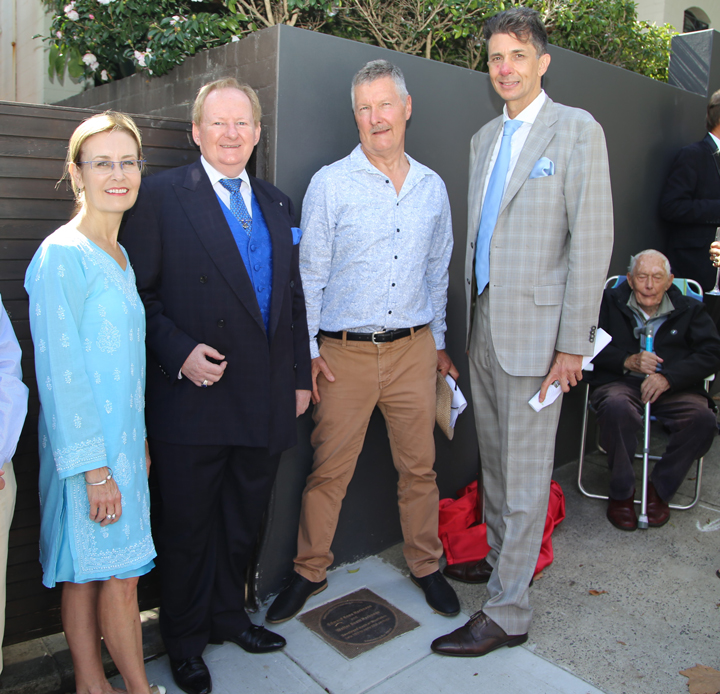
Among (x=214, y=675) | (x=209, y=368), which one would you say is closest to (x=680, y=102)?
(x=209, y=368)

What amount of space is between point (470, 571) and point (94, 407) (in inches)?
81.7

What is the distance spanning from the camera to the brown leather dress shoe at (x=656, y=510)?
3.92 m

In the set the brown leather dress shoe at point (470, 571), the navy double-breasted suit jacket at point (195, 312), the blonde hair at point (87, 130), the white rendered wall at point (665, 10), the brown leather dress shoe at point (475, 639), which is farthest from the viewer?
the white rendered wall at point (665, 10)

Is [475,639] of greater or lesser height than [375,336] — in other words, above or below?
below

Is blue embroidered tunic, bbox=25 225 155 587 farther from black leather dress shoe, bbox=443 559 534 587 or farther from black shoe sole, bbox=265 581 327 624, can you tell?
black leather dress shoe, bbox=443 559 534 587

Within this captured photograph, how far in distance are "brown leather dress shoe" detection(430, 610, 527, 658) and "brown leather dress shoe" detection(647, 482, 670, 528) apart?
1518mm

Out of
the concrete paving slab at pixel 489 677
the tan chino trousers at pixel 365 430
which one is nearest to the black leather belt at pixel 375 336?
the tan chino trousers at pixel 365 430

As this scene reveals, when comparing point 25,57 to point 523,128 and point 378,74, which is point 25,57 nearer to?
point 378,74

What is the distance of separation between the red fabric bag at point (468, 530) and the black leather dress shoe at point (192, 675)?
4.40 ft

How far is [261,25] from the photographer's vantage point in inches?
149

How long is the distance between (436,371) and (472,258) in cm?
61

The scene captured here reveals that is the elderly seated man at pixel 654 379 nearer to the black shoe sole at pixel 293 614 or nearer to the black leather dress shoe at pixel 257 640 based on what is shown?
the black shoe sole at pixel 293 614

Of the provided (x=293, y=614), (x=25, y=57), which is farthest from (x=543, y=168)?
(x=25, y=57)

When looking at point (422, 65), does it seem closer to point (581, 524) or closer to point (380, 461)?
point (380, 461)
